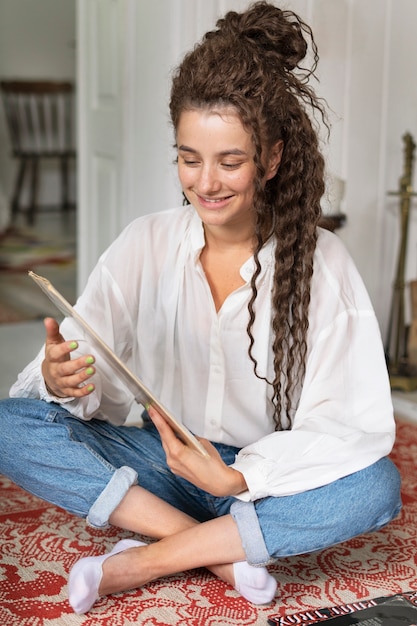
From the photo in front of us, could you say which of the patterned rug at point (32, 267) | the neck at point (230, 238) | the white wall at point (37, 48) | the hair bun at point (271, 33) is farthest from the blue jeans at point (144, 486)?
the white wall at point (37, 48)

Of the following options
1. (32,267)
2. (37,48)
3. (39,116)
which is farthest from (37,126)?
(32,267)

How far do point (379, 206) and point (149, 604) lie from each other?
204 centimetres

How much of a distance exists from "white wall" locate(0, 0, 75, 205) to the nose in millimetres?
5908

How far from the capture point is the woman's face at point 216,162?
1571 millimetres

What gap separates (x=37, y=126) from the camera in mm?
7211

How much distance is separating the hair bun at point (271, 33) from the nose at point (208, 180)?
0.23 m

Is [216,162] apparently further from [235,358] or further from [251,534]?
[251,534]

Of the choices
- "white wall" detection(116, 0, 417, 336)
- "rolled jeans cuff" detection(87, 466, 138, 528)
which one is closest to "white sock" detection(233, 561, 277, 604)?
"rolled jeans cuff" detection(87, 466, 138, 528)

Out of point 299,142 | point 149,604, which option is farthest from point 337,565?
point 299,142

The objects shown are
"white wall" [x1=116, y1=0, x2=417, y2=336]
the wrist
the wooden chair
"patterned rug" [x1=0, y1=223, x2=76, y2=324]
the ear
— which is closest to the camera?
the wrist

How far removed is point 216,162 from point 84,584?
0.74 metres

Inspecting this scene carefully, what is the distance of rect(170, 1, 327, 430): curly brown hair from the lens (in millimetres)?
1581

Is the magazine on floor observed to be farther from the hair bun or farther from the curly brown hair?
the hair bun

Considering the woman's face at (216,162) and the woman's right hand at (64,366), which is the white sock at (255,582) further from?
the woman's face at (216,162)
